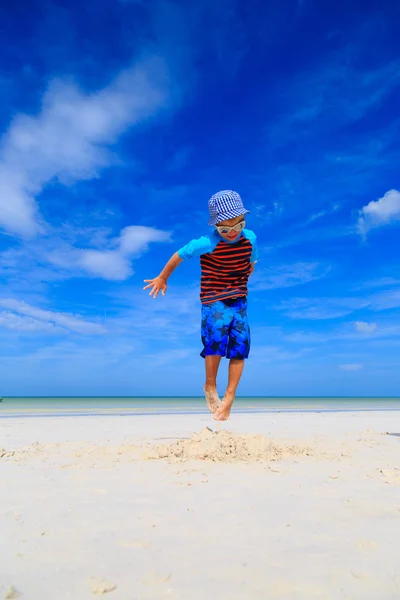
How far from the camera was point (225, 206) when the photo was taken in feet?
16.4

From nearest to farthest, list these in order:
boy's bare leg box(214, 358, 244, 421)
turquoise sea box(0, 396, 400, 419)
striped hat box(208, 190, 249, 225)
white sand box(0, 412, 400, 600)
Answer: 1. white sand box(0, 412, 400, 600)
2. striped hat box(208, 190, 249, 225)
3. boy's bare leg box(214, 358, 244, 421)
4. turquoise sea box(0, 396, 400, 419)

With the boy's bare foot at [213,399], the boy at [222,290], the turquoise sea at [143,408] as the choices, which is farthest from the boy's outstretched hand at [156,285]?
the turquoise sea at [143,408]

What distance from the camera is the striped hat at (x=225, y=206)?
4.98 meters

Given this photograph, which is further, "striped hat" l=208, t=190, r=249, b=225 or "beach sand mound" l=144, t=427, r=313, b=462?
"striped hat" l=208, t=190, r=249, b=225

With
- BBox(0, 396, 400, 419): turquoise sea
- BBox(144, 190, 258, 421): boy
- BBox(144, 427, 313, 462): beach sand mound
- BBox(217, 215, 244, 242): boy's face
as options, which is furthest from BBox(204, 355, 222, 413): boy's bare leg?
BBox(0, 396, 400, 419): turquoise sea

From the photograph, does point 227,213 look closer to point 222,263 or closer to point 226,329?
point 222,263

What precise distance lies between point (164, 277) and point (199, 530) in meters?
3.34

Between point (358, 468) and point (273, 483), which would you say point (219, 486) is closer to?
point (273, 483)

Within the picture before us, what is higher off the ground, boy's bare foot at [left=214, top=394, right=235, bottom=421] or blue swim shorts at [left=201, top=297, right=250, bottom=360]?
blue swim shorts at [left=201, top=297, right=250, bottom=360]

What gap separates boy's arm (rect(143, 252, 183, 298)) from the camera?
17.2ft

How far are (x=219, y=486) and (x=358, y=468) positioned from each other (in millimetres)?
1512

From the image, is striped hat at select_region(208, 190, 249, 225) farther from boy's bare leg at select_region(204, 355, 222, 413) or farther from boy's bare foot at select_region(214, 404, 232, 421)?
boy's bare foot at select_region(214, 404, 232, 421)

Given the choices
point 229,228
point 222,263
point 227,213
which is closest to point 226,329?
point 222,263

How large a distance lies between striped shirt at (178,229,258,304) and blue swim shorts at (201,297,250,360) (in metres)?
0.11
